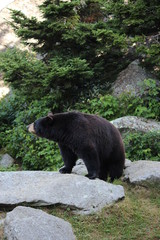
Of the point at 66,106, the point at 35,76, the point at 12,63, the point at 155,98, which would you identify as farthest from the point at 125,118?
the point at 12,63

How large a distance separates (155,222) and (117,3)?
7140 mm

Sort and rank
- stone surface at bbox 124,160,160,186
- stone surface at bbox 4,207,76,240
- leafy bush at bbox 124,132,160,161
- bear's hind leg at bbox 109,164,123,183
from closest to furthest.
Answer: stone surface at bbox 4,207,76,240 < stone surface at bbox 124,160,160,186 < bear's hind leg at bbox 109,164,123,183 < leafy bush at bbox 124,132,160,161

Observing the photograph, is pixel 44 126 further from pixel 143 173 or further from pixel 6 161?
pixel 6 161

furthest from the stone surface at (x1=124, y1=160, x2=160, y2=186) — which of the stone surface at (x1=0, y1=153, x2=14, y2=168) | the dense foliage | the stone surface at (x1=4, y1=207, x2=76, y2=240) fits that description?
the stone surface at (x1=0, y1=153, x2=14, y2=168)

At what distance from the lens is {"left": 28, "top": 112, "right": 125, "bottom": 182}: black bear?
17.6 ft

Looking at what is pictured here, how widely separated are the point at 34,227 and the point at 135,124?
5.24 m

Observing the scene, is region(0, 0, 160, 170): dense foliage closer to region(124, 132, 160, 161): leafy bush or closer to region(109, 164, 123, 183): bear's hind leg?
region(124, 132, 160, 161): leafy bush

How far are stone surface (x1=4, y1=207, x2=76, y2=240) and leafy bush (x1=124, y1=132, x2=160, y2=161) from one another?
410cm

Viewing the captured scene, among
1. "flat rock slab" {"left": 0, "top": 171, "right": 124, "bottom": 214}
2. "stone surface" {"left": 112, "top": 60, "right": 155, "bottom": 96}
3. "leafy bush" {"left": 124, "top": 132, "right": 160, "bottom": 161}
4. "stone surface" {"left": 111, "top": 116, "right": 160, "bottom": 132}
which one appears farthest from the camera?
"stone surface" {"left": 112, "top": 60, "right": 155, "bottom": 96}

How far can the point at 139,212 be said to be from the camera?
189 inches

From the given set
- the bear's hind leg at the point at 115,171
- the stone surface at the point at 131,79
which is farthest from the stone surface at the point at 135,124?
the bear's hind leg at the point at 115,171

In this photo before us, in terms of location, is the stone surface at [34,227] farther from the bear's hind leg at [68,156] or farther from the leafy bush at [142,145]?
the leafy bush at [142,145]

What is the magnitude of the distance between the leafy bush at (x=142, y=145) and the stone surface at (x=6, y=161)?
14.5 ft

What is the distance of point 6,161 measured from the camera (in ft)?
36.5
